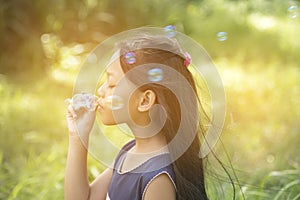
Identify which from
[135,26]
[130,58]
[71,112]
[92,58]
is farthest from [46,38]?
[130,58]

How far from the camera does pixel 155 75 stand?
61.1 inches

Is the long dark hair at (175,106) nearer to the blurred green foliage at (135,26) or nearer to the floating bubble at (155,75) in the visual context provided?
the floating bubble at (155,75)

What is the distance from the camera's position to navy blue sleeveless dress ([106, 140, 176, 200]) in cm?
154

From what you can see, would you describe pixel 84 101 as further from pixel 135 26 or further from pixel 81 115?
pixel 135 26

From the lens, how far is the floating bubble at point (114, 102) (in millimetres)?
1575

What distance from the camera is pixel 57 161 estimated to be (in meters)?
2.93

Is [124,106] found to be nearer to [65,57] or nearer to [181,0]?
[65,57]

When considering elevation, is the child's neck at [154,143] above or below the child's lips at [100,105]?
below

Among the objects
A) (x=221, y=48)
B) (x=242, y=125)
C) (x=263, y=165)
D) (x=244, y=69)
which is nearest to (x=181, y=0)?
(x=221, y=48)

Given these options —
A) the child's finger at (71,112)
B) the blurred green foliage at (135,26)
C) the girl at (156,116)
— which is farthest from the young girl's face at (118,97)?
the blurred green foliage at (135,26)

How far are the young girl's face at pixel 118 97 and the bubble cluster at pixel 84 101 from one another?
5 centimetres

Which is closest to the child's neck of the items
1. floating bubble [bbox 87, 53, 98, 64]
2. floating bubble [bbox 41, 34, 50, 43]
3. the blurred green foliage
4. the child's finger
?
the child's finger

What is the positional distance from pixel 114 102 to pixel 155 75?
125 mm

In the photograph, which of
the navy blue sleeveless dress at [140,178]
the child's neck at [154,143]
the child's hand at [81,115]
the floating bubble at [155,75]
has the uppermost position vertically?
the floating bubble at [155,75]
